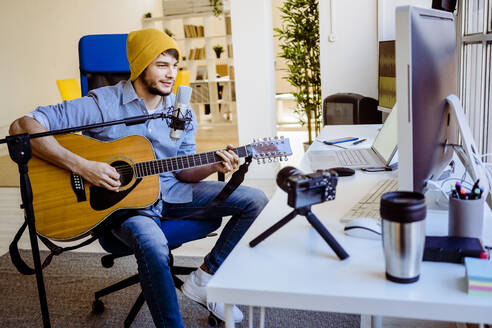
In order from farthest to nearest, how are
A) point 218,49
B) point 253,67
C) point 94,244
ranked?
point 218,49 < point 253,67 < point 94,244

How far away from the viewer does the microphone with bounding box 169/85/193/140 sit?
1.88m

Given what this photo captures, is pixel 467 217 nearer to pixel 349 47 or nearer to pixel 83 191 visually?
pixel 83 191

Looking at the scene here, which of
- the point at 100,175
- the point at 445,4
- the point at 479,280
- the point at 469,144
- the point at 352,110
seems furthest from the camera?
the point at 352,110

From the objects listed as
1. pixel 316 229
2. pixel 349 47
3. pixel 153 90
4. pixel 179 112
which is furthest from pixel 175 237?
pixel 349 47

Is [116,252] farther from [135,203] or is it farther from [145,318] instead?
[145,318]

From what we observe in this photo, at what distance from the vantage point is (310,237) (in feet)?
3.51

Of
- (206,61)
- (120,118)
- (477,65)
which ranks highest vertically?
(206,61)

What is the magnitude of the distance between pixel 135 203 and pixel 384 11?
328 centimetres

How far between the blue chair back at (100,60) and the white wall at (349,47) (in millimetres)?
2438

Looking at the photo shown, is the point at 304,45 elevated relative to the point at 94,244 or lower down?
elevated

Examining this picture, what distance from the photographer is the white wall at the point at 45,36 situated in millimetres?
7156

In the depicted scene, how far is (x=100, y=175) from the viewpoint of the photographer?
5.55ft

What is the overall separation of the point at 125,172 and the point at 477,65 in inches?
73.2

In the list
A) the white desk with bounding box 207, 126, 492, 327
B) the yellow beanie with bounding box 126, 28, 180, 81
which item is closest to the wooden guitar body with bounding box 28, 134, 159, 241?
the yellow beanie with bounding box 126, 28, 180, 81
